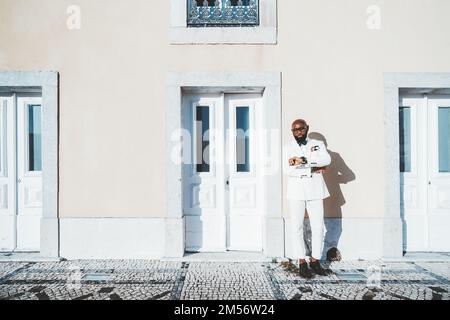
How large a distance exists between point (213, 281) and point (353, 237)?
7.46 ft

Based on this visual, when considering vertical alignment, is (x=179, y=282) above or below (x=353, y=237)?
below

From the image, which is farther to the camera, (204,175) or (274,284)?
(204,175)

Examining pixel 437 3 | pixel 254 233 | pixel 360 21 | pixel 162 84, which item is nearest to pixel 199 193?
pixel 254 233

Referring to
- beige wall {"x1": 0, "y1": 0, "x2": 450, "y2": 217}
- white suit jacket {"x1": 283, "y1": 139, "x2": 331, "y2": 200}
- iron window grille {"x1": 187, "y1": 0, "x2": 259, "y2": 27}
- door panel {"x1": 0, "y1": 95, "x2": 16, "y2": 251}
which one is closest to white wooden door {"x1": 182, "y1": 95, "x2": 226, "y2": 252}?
beige wall {"x1": 0, "y1": 0, "x2": 450, "y2": 217}

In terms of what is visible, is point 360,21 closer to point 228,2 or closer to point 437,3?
point 437,3

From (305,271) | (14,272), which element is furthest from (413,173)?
(14,272)

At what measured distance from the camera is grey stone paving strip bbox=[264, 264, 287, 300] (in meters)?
3.68

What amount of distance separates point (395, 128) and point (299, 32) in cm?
205

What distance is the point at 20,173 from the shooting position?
5.29 meters

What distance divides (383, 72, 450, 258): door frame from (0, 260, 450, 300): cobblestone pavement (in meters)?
0.37

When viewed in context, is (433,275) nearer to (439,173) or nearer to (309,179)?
(439,173)

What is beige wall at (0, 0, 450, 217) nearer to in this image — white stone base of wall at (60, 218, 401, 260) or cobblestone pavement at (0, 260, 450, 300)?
white stone base of wall at (60, 218, 401, 260)

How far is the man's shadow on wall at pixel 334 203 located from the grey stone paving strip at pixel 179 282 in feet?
6.12

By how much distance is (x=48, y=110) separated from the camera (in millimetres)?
4961
